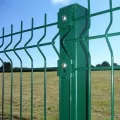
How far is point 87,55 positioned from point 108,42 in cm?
32

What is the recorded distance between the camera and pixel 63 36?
2.39 metres

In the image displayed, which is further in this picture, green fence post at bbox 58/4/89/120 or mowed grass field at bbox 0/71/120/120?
mowed grass field at bbox 0/71/120/120

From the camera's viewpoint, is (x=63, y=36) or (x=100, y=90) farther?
(x=100, y=90)

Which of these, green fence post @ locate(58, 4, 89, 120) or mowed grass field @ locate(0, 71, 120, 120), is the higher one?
green fence post @ locate(58, 4, 89, 120)

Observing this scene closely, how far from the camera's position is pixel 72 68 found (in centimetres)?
227

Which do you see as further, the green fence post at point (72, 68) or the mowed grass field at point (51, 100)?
the mowed grass field at point (51, 100)

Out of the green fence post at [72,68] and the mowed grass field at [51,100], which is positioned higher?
the green fence post at [72,68]

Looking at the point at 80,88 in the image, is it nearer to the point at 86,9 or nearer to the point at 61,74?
the point at 61,74

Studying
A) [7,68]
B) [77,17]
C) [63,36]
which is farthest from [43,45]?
[7,68]

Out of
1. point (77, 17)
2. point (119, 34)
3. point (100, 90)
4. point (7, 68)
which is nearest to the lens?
point (119, 34)

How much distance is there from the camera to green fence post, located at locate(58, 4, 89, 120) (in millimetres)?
2277

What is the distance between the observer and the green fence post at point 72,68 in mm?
2277

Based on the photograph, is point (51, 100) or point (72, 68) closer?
→ point (72, 68)

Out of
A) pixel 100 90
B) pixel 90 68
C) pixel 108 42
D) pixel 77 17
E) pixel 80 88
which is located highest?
pixel 77 17
